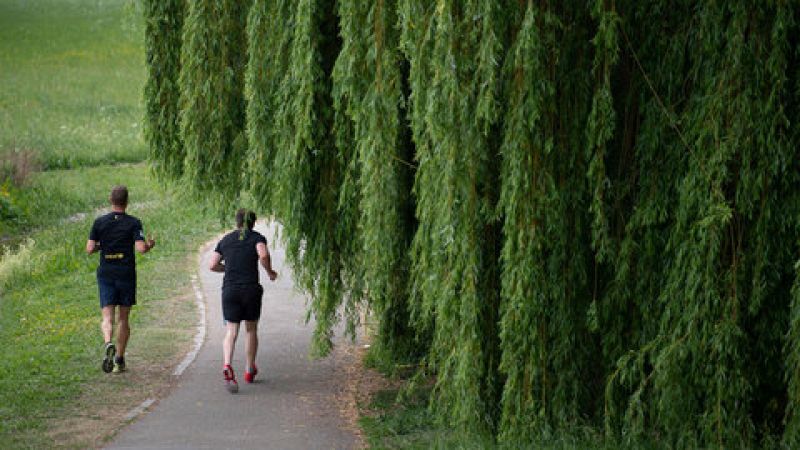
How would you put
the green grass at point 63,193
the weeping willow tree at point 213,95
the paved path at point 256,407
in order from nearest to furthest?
1. the paved path at point 256,407
2. the weeping willow tree at point 213,95
3. the green grass at point 63,193

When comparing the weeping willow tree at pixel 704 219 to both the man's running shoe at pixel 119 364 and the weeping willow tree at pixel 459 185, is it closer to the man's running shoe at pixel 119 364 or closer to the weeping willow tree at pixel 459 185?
the weeping willow tree at pixel 459 185

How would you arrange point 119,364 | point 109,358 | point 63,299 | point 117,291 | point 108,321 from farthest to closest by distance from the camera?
point 63,299 → point 119,364 → point 109,358 → point 108,321 → point 117,291

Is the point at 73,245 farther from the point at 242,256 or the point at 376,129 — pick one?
the point at 376,129

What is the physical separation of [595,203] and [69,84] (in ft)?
162

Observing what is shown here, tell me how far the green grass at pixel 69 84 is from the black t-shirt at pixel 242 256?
1542cm

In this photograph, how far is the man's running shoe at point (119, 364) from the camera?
1453cm

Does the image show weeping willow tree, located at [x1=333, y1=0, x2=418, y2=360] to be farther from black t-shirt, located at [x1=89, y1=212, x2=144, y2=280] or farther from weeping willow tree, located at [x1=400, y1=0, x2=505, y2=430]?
black t-shirt, located at [x1=89, y1=212, x2=144, y2=280]

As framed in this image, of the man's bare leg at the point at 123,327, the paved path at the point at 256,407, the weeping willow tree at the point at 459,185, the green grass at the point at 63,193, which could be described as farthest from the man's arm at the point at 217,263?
the green grass at the point at 63,193

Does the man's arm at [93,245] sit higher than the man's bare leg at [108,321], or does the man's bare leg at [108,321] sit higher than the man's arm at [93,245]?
the man's arm at [93,245]

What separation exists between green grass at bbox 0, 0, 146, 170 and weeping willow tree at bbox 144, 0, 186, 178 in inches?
521

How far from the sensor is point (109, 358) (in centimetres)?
1434

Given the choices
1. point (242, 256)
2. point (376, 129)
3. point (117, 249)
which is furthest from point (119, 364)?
point (376, 129)

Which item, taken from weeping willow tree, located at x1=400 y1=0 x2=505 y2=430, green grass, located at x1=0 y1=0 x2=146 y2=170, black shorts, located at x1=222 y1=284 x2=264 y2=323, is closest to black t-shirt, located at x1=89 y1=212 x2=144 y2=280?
black shorts, located at x1=222 y1=284 x2=264 y2=323

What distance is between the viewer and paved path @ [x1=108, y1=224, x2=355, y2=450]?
11539 millimetres
